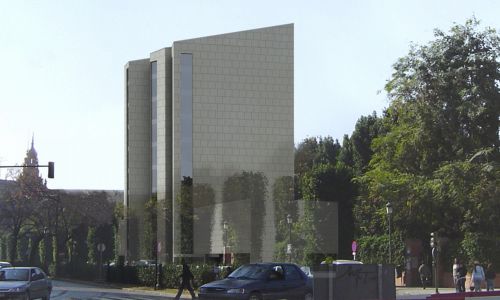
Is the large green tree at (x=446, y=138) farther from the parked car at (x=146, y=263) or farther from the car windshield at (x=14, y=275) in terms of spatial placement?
the car windshield at (x=14, y=275)

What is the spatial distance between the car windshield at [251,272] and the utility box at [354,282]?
8.24m

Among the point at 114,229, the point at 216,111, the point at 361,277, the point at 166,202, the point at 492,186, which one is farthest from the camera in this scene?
the point at 114,229

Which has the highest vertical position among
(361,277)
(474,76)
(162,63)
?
(162,63)

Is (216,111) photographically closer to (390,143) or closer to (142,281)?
(390,143)

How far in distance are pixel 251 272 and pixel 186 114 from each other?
56.9 metres

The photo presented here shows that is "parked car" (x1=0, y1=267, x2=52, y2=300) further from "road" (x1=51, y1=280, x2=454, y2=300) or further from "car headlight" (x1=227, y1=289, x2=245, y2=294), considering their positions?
"car headlight" (x1=227, y1=289, x2=245, y2=294)

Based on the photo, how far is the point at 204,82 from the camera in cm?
7100

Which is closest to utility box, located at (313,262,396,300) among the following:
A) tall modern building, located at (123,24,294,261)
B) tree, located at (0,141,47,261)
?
tall modern building, located at (123,24,294,261)

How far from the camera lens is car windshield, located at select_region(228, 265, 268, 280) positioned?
22422mm

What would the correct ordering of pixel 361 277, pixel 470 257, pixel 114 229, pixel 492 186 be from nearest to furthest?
pixel 361 277 → pixel 492 186 → pixel 470 257 → pixel 114 229

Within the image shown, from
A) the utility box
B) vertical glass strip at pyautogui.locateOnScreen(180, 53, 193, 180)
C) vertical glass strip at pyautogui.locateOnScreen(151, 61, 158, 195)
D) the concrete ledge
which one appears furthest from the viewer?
vertical glass strip at pyautogui.locateOnScreen(151, 61, 158, 195)

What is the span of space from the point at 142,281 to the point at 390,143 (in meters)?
20.4

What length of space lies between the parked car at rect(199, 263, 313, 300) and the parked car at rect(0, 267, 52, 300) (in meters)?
7.45

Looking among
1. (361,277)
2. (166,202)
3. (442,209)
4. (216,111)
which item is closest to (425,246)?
(442,209)
